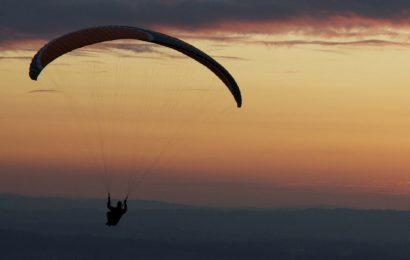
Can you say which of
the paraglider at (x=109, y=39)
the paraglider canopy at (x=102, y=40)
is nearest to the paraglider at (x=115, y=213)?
the paraglider at (x=109, y=39)

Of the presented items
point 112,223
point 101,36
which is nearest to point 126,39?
point 101,36

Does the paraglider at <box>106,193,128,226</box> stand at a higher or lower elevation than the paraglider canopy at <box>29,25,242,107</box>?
lower

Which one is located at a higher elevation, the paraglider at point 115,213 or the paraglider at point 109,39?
the paraglider at point 109,39

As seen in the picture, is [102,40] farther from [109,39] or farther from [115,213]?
[115,213]

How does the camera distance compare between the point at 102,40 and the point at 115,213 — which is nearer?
the point at 102,40

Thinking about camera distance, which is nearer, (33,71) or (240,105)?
(33,71)

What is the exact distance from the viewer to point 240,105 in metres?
62.3

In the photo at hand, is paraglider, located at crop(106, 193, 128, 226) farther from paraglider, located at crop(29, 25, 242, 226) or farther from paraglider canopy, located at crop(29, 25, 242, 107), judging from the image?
paraglider canopy, located at crop(29, 25, 242, 107)

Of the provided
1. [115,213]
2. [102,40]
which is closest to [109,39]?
[102,40]

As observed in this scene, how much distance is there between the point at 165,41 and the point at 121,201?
331 inches

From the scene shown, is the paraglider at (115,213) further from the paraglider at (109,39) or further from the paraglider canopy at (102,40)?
the paraglider canopy at (102,40)

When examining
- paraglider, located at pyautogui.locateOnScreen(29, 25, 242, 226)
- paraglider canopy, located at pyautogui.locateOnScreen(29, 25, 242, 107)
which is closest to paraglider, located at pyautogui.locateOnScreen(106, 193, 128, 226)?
paraglider, located at pyautogui.locateOnScreen(29, 25, 242, 226)

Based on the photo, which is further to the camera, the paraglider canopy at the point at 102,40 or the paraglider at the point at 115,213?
the paraglider at the point at 115,213

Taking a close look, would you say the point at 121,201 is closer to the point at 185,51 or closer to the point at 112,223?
the point at 112,223
